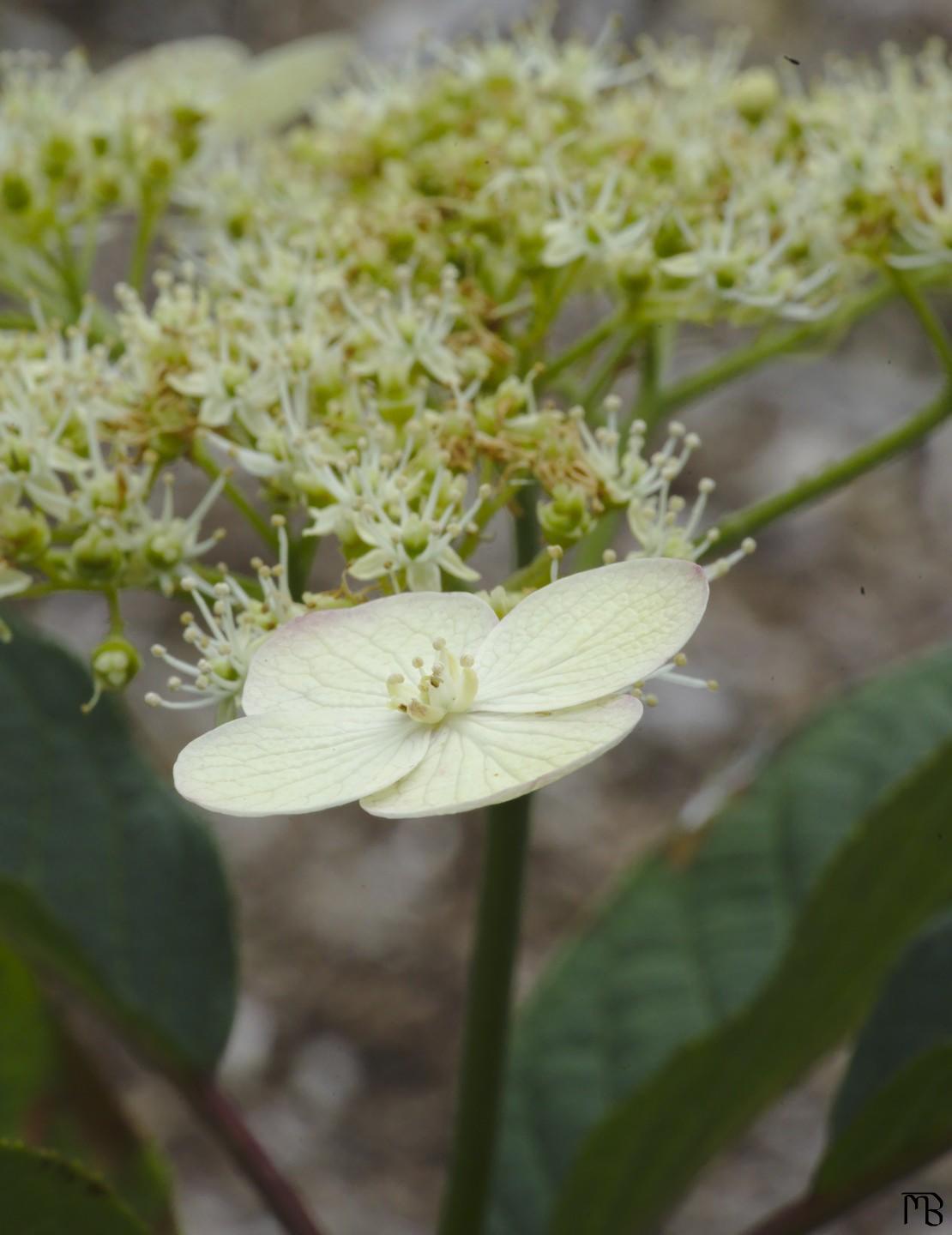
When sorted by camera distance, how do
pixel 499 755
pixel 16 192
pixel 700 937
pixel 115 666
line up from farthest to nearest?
pixel 700 937 < pixel 16 192 < pixel 115 666 < pixel 499 755

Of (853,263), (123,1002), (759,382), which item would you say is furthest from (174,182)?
(759,382)

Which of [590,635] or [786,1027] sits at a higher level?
[590,635]

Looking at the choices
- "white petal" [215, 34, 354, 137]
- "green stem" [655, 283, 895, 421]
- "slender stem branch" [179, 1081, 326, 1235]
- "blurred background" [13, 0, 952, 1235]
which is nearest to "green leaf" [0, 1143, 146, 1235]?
"slender stem branch" [179, 1081, 326, 1235]

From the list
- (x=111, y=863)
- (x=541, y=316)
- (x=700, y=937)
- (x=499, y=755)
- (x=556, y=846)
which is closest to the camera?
(x=499, y=755)

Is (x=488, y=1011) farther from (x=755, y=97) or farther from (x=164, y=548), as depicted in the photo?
(x=755, y=97)

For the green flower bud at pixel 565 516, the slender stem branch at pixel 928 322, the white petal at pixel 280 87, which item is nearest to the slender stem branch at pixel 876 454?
the slender stem branch at pixel 928 322

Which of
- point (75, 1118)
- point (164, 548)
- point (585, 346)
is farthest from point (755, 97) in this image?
point (75, 1118)

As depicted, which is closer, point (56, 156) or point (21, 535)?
point (21, 535)
